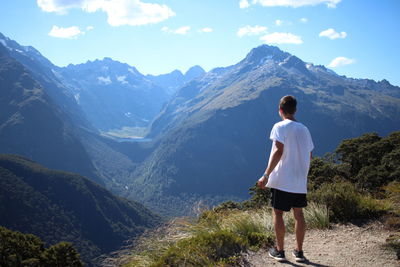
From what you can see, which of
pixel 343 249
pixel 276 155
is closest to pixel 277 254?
pixel 343 249

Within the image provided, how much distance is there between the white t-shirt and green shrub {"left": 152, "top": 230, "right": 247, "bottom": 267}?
56.6 inches

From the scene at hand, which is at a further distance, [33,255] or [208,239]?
[33,255]

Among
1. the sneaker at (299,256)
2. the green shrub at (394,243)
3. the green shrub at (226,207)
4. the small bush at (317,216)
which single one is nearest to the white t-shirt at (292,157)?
the sneaker at (299,256)

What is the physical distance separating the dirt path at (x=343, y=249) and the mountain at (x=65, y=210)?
4040 inches

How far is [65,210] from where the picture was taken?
132 metres

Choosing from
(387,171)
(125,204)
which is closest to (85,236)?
(125,204)

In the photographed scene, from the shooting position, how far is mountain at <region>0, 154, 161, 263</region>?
110 m

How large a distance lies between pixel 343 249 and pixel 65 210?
141 metres

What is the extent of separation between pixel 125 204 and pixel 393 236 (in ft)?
491

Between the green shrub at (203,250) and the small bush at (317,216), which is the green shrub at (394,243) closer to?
the small bush at (317,216)

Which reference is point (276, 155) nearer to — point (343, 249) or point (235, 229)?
point (235, 229)

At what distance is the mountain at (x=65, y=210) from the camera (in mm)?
109875

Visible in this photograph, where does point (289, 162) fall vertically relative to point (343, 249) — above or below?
above

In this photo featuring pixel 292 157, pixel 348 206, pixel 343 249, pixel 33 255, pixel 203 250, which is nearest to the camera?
pixel 292 157
